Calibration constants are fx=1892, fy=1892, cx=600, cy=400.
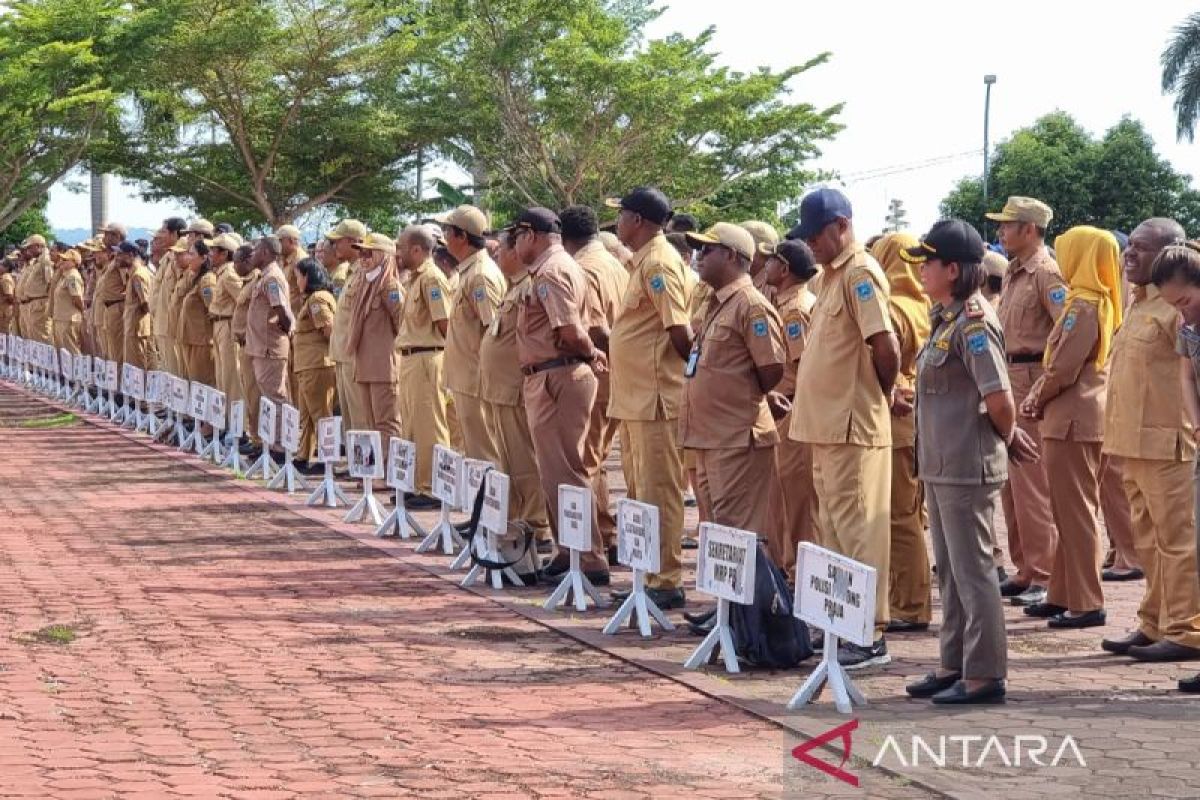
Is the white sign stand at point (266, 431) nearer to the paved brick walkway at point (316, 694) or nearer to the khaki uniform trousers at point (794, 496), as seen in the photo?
the paved brick walkway at point (316, 694)

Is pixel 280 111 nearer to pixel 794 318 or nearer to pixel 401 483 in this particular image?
pixel 401 483

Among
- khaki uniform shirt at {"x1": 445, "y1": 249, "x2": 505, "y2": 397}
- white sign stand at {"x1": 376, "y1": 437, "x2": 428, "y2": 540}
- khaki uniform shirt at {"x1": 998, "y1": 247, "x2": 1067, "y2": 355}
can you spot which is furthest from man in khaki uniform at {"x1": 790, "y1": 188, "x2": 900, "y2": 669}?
white sign stand at {"x1": 376, "y1": 437, "x2": 428, "y2": 540}

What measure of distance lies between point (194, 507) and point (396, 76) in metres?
29.9

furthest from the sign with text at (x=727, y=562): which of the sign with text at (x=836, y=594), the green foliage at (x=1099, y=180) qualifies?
the green foliage at (x=1099, y=180)

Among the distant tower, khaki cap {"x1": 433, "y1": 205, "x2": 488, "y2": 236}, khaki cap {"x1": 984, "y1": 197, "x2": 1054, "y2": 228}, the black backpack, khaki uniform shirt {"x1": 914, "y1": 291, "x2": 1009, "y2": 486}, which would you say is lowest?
the black backpack

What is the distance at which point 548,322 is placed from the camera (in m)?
11.0

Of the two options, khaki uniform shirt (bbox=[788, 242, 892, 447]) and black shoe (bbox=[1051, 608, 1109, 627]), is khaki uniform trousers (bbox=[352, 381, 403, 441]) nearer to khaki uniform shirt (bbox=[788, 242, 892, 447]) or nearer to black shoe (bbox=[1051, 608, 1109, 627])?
black shoe (bbox=[1051, 608, 1109, 627])

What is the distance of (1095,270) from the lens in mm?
9648

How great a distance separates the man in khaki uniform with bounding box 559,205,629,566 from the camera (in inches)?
449

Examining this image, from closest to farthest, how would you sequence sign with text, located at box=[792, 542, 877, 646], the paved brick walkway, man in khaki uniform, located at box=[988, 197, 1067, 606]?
the paved brick walkway
sign with text, located at box=[792, 542, 877, 646]
man in khaki uniform, located at box=[988, 197, 1067, 606]

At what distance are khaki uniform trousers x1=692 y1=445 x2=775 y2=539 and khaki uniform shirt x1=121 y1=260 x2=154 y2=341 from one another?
14287 mm

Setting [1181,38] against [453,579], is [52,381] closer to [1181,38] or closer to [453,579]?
[453,579]

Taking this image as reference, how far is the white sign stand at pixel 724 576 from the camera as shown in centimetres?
848

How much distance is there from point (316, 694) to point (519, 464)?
4.10 metres
